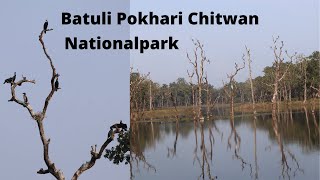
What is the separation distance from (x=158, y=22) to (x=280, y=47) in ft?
38.2

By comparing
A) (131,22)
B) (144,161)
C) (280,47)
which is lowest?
(144,161)

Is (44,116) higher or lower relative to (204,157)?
higher

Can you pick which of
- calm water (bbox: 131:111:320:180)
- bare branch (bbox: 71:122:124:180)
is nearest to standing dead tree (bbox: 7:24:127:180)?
bare branch (bbox: 71:122:124:180)

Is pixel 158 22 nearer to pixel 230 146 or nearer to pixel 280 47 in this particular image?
pixel 230 146

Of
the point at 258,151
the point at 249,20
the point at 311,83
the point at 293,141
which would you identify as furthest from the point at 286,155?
the point at 311,83

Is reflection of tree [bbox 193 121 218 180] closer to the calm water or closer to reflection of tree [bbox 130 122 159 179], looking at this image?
the calm water

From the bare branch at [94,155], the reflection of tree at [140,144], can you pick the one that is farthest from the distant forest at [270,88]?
the bare branch at [94,155]

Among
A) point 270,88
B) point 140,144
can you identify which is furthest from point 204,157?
point 270,88

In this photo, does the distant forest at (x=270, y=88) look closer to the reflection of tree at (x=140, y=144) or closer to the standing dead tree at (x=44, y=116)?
the reflection of tree at (x=140, y=144)

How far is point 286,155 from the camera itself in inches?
343

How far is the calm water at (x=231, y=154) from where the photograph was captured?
7.98 metres

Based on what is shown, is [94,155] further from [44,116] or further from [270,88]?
[270,88]

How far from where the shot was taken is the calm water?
7.98 m

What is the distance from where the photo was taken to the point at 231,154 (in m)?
9.36
